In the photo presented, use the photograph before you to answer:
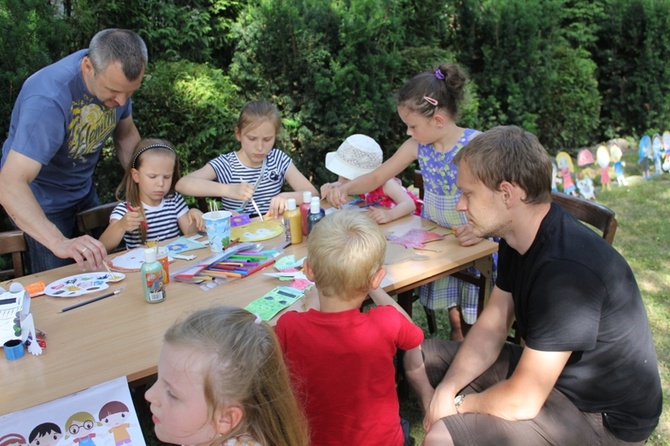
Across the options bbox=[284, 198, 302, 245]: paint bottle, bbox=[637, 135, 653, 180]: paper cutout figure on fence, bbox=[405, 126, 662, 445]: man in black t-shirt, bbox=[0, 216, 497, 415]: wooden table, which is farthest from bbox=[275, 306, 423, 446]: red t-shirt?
bbox=[637, 135, 653, 180]: paper cutout figure on fence

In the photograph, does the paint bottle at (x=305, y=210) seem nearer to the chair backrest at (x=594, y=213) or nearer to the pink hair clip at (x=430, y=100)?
the pink hair clip at (x=430, y=100)

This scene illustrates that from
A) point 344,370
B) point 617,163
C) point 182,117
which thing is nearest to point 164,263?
point 344,370

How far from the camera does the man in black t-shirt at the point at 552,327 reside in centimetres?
173

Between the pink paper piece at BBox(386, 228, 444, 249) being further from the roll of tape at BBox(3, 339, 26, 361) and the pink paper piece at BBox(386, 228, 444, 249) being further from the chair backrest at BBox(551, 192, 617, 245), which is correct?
the roll of tape at BBox(3, 339, 26, 361)

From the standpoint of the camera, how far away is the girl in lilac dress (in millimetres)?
2887

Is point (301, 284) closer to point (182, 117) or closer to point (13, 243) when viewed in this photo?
point (13, 243)

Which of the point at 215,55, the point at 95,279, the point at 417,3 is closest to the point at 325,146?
the point at 215,55

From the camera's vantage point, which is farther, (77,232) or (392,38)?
(392,38)

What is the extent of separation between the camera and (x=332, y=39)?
5262mm

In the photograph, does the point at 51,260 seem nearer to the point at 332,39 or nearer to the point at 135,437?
the point at 135,437

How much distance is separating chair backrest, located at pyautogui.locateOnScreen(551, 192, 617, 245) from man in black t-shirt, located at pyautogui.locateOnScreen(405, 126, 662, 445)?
0.77 meters

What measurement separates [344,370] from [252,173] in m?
1.99

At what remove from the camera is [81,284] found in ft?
7.67

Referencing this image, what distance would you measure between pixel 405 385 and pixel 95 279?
62.0 inches
